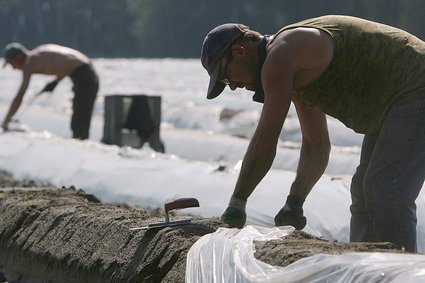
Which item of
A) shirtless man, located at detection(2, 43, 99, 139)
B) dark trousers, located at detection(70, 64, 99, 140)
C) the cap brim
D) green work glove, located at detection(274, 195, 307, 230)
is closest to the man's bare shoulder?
the cap brim

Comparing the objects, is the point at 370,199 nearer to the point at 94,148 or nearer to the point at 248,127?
the point at 94,148

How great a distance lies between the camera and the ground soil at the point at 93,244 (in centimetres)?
338

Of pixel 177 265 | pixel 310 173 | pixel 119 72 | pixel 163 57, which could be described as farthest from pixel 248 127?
pixel 163 57

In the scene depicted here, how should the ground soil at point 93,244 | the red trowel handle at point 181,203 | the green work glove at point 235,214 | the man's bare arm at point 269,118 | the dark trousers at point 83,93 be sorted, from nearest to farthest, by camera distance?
the ground soil at point 93,244, the man's bare arm at point 269,118, the red trowel handle at point 181,203, the green work glove at point 235,214, the dark trousers at point 83,93

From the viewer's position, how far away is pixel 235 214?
389cm

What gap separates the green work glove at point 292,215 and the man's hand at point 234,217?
467 mm

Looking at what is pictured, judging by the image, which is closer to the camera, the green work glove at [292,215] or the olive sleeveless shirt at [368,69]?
the olive sleeveless shirt at [368,69]

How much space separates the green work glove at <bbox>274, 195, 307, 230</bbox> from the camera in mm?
4348

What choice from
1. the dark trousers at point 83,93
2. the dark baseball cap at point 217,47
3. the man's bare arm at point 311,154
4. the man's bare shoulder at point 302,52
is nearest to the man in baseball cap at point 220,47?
the dark baseball cap at point 217,47

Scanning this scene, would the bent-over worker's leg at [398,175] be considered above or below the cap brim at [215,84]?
below

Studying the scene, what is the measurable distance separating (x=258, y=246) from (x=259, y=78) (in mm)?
779

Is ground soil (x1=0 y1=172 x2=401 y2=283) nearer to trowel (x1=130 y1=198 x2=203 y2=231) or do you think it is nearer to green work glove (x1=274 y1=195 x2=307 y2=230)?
trowel (x1=130 y1=198 x2=203 y2=231)

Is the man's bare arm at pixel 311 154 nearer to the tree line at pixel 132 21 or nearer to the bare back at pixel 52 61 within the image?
the bare back at pixel 52 61

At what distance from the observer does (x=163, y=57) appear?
54969 millimetres
